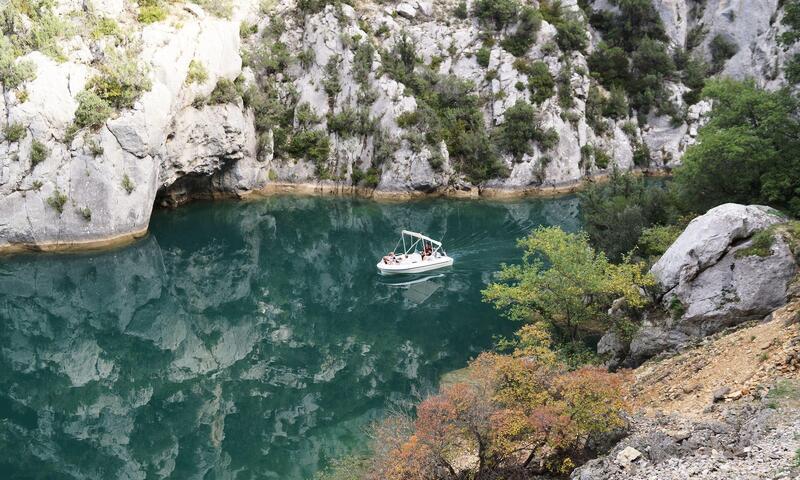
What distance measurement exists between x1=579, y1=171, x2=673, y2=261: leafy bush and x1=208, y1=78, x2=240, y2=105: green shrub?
3492 cm

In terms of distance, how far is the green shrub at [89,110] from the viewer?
150 ft

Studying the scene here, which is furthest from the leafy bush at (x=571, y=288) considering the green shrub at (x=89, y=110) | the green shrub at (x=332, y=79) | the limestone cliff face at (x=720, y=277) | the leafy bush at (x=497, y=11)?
the leafy bush at (x=497, y=11)

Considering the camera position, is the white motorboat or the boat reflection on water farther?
the white motorboat

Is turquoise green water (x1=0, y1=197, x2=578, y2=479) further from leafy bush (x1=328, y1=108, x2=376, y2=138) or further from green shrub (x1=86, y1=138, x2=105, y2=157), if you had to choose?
leafy bush (x1=328, y1=108, x2=376, y2=138)

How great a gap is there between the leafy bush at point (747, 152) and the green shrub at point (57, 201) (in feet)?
142

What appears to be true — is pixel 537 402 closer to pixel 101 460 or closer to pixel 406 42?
pixel 101 460

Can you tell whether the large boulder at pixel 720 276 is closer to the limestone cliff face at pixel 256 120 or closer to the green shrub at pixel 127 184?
the green shrub at pixel 127 184

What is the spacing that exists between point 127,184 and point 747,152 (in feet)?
140

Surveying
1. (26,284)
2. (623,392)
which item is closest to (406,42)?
(26,284)

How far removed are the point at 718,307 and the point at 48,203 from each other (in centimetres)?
4543

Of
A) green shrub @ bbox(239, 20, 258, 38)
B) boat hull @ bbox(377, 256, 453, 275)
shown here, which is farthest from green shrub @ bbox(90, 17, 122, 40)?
boat hull @ bbox(377, 256, 453, 275)

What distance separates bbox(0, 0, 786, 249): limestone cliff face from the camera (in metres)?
45.6

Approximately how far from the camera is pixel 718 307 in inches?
834

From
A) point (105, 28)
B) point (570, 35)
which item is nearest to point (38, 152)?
point (105, 28)
